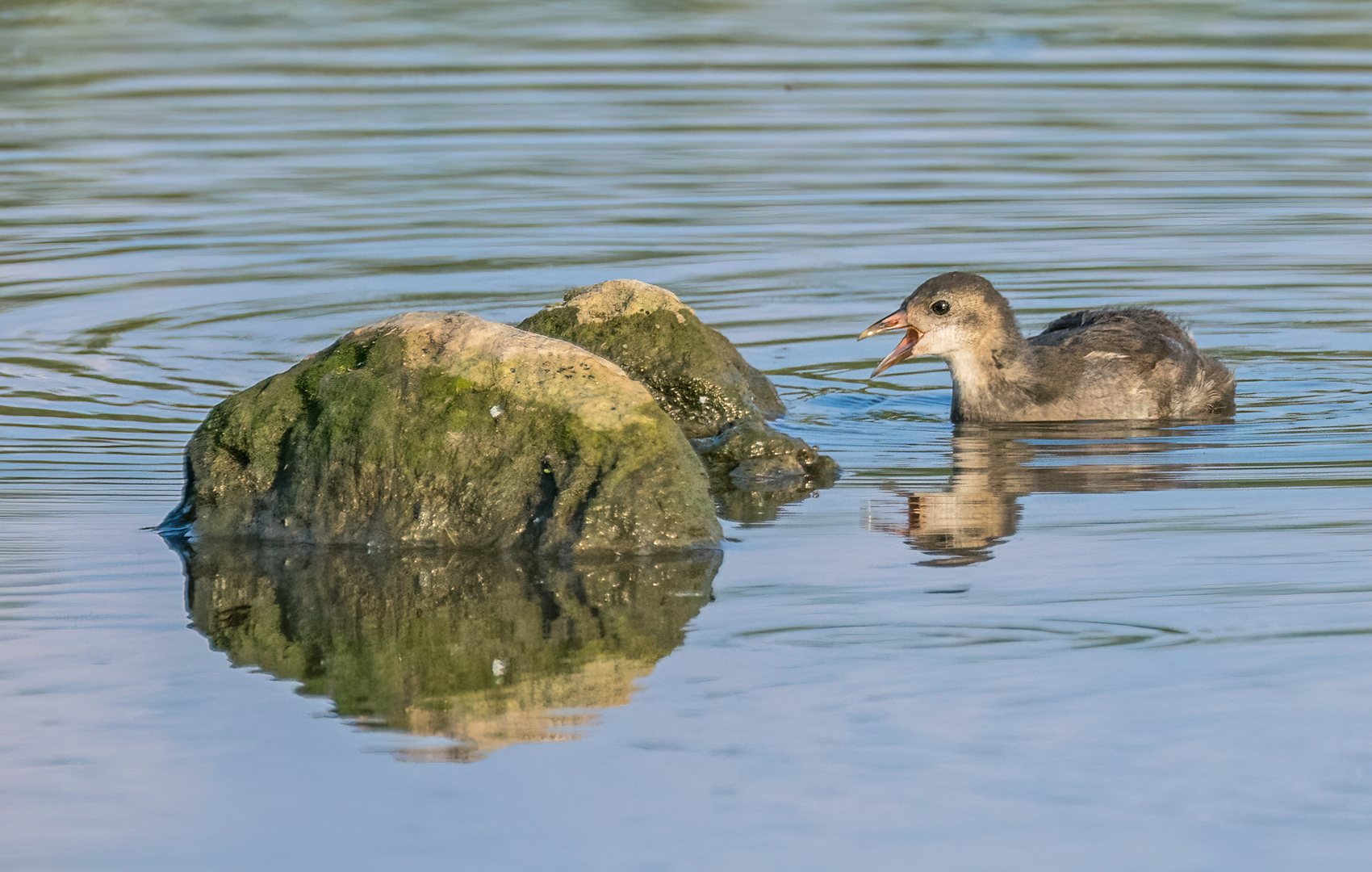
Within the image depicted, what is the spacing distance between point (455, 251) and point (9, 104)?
354 inches

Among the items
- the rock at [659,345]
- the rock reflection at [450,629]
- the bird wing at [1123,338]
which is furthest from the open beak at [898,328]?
the rock reflection at [450,629]

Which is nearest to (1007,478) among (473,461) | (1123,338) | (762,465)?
(762,465)

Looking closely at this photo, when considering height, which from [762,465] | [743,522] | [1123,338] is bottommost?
[743,522]

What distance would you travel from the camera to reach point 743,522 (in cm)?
839

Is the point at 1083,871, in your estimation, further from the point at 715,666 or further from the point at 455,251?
the point at 455,251

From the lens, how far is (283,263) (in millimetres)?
15109

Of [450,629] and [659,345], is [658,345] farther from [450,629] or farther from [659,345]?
[450,629]

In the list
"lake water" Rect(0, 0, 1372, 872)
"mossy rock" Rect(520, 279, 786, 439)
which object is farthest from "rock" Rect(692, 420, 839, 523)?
"mossy rock" Rect(520, 279, 786, 439)

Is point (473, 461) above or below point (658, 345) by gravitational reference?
below

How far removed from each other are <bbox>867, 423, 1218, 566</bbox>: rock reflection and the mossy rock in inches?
46.3

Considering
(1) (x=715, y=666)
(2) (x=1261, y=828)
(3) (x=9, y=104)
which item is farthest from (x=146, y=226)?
(2) (x=1261, y=828)

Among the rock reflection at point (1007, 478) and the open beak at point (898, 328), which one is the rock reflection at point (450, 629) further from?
the open beak at point (898, 328)

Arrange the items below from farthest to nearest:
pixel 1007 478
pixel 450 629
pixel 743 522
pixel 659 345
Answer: pixel 659 345, pixel 1007 478, pixel 743 522, pixel 450 629

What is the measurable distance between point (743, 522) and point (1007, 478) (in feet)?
5.07
